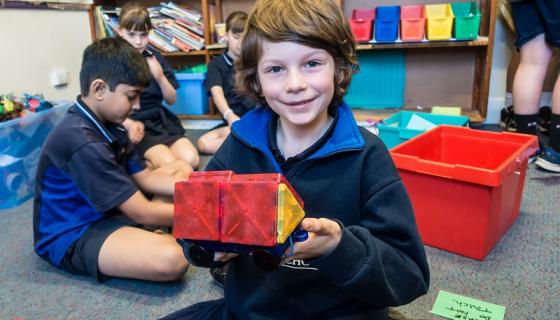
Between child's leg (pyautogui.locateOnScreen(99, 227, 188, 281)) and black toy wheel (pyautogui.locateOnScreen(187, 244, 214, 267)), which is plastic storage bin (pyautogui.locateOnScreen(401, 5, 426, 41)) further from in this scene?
black toy wheel (pyautogui.locateOnScreen(187, 244, 214, 267))

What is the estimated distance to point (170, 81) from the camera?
2.15 metres

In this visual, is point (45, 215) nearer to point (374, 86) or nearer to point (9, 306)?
point (9, 306)

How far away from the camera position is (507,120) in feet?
7.51

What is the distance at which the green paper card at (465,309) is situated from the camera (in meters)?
0.97

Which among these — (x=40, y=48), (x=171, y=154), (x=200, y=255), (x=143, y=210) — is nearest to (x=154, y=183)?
(x=143, y=210)

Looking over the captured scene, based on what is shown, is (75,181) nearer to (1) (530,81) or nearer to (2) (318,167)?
(2) (318,167)

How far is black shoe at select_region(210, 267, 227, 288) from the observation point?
1116 millimetres

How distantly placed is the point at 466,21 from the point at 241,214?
198cm

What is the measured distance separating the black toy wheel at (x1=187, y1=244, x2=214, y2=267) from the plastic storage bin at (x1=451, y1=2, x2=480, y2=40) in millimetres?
1957

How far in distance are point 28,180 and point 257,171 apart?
4.47 feet

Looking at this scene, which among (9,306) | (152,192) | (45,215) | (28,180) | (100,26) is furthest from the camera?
(100,26)

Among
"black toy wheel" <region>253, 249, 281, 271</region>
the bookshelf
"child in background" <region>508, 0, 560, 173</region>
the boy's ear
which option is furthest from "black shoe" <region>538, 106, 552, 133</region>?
"black toy wheel" <region>253, 249, 281, 271</region>

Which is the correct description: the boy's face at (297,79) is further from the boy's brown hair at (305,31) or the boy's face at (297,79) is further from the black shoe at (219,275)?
the black shoe at (219,275)

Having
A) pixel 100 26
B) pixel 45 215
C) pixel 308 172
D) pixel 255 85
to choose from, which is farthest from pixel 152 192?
pixel 100 26
